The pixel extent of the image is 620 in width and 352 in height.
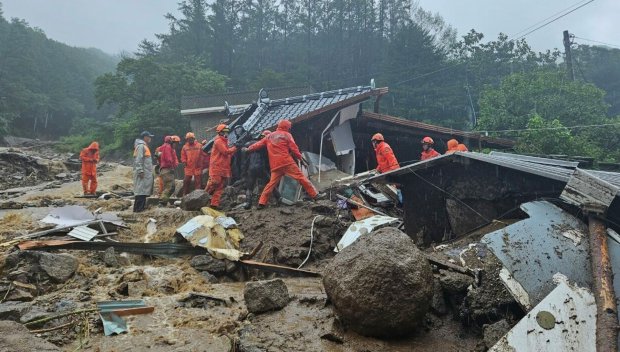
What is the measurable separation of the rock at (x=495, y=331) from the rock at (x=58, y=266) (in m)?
4.47

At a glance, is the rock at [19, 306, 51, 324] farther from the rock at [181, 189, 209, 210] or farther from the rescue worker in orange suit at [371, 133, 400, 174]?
the rescue worker in orange suit at [371, 133, 400, 174]

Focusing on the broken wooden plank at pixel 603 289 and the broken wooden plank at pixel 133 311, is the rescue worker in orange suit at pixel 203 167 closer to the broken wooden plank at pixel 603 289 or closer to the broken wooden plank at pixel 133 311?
the broken wooden plank at pixel 133 311

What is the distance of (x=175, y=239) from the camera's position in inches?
236

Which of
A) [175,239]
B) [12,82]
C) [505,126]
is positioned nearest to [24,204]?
[175,239]

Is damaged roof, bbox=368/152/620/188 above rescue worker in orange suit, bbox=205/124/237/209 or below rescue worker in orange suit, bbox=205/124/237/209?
above

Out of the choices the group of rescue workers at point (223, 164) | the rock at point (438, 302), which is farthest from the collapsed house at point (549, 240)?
the group of rescue workers at point (223, 164)

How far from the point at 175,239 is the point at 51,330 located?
9.16 ft

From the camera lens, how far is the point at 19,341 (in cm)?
256

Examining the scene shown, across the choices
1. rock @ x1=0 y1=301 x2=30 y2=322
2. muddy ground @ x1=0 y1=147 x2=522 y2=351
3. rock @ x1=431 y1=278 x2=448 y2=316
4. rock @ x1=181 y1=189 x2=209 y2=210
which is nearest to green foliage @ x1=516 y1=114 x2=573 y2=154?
muddy ground @ x1=0 y1=147 x2=522 y2=351

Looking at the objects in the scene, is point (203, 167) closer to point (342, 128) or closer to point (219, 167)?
point (219, 167)

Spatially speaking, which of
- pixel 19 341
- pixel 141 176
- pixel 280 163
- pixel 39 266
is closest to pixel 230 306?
pixel 19 341

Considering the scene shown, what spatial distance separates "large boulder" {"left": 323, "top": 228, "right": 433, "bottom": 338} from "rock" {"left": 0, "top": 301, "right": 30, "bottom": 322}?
106 inches

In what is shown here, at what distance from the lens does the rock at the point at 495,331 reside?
2809 mm

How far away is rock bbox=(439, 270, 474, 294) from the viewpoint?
3439 mm
